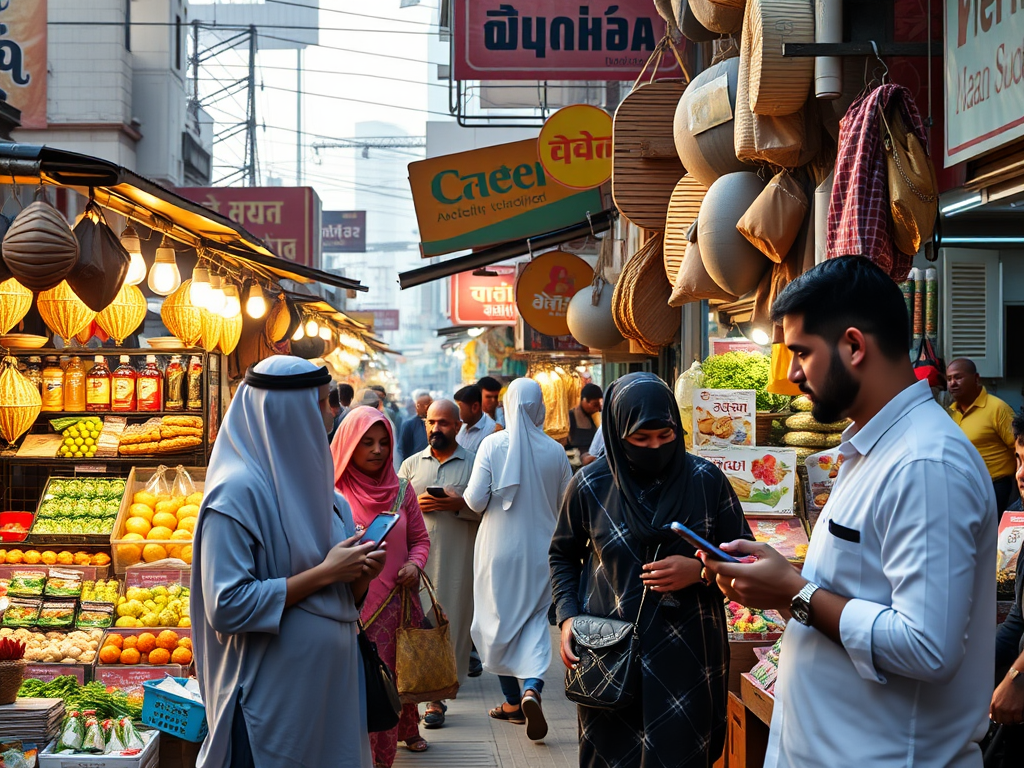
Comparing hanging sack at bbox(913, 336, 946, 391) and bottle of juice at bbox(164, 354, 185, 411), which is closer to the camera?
hanging sack at bbox(913, 336, 946, 391)

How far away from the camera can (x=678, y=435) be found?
12.2 ft

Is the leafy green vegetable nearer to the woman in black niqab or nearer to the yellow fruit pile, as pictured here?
the woman in black niqab

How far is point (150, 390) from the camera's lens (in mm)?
8266

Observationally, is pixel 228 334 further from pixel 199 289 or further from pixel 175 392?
pixel 175 392

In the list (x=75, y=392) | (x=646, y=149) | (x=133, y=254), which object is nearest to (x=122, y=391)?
(x=75, y=392)

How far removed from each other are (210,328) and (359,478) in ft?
11.5

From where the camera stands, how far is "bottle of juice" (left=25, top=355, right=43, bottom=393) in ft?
26.5

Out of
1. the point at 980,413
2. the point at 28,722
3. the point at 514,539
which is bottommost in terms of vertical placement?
the point at 28,722

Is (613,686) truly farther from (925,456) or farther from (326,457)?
(925,456)

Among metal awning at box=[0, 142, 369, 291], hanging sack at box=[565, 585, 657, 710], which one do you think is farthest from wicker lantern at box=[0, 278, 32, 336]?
hanging sack at box=[565, 585, 657, 710]

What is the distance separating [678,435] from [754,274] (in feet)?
5.18

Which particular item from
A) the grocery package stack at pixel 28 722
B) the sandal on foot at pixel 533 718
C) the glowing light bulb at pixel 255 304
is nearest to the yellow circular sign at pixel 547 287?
the glowing light bulb at pixel 255 304

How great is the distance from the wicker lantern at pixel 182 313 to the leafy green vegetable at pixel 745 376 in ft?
14.1

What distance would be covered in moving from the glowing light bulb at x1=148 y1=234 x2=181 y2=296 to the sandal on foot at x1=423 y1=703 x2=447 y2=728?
3500mm
